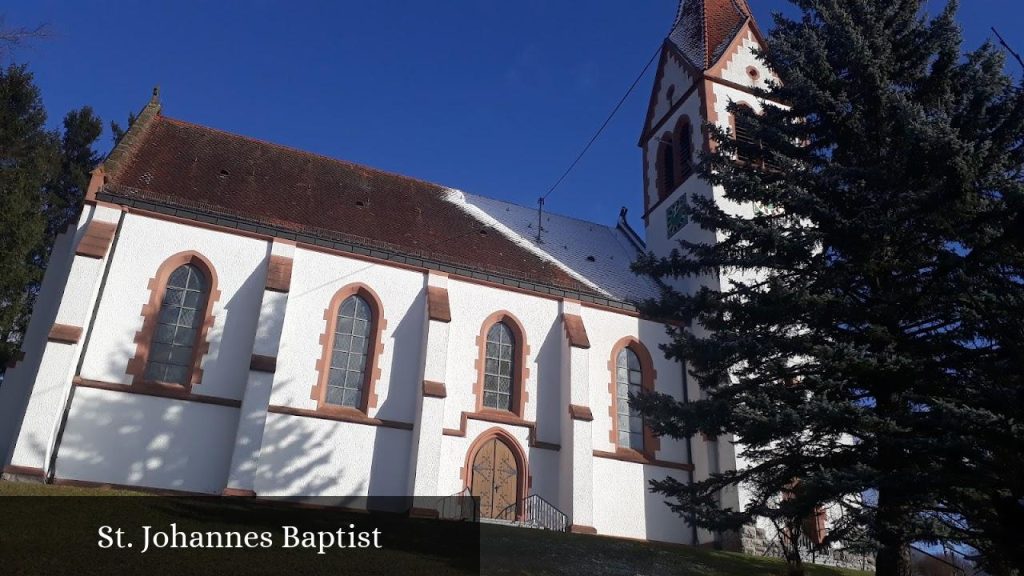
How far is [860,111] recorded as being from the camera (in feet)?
37.6

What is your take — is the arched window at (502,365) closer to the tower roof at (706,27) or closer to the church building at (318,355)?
the church building at (318,355)

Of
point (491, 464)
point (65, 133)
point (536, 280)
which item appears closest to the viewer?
point (491, 464)

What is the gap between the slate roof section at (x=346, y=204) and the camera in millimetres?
17719

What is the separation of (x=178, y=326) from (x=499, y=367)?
735 cm

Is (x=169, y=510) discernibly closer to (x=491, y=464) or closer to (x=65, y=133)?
(x=491, y=464)

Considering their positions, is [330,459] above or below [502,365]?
below

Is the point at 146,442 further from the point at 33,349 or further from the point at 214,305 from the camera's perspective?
the point at 33,349

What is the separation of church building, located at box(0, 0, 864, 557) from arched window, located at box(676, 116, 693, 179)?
4899 mm

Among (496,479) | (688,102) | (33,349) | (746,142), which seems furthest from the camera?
(688,102)

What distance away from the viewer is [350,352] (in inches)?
660

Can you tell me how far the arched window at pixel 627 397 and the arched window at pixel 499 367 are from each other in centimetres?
284

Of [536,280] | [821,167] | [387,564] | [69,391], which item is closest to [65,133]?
[69,391]

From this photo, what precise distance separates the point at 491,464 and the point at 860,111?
10.5 m

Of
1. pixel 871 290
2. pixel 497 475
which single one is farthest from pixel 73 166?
pixel 871 290
